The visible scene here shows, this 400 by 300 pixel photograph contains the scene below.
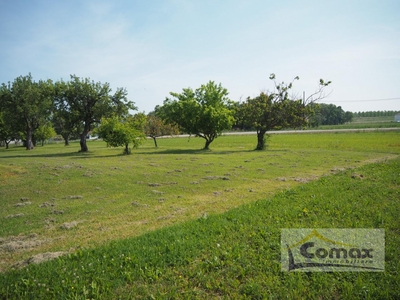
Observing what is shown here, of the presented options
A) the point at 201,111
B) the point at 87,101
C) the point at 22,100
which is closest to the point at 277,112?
the point at 201,111

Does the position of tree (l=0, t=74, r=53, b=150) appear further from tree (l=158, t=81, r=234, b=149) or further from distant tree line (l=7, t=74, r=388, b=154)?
tree (l=158, t=81, r=234, b=149)

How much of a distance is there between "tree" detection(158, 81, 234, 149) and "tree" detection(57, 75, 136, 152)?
7187 millimetres

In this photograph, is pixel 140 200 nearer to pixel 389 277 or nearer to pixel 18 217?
pixel 18 217

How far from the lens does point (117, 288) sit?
4090mm

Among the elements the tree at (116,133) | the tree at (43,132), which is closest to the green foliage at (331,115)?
the tree at (43,132)

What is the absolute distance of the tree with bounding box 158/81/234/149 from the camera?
108ft

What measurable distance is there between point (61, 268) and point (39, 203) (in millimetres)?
6361

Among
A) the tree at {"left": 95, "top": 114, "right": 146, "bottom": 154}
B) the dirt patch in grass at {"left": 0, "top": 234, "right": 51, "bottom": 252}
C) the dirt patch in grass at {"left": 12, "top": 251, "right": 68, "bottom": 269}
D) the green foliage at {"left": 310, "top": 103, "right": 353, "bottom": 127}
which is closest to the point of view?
the dirt patch in grass at {"left": 12, "top": 251, "right": 68, "bottom": 269}

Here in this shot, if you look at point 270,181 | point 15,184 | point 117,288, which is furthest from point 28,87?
point 117,288

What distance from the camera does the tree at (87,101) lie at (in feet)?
107

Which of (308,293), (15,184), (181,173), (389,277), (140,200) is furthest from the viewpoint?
(181,173)

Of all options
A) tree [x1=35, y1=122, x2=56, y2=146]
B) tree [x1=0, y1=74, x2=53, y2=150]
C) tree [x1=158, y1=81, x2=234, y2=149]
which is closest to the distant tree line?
tree [x1=158, y1=81, x2=234, y2=149]

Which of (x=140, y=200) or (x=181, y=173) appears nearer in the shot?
(x=140, y=200)

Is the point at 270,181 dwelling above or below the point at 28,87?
below
